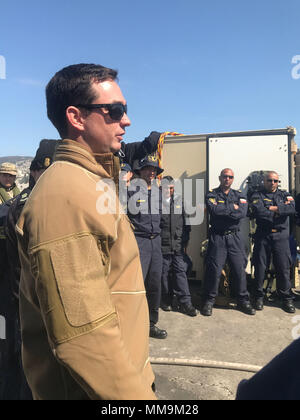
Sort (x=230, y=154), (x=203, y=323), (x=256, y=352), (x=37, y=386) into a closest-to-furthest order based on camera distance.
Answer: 1. (x=37, y=386)
2. (x=256, y=352)
3. (x=203, y=323)
4. (x=230, y=154)

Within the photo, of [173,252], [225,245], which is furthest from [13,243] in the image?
[225,245]

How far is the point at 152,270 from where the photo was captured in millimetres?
4520

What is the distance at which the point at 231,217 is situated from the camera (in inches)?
199

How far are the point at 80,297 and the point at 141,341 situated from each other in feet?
1.37

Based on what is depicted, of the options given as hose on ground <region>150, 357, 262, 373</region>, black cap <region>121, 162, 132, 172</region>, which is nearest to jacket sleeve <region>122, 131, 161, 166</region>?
black cap <region>121, 162, 132, 172</region>

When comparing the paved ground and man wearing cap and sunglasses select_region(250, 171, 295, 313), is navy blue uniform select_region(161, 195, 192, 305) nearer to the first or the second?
the paved ground

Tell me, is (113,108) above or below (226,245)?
above

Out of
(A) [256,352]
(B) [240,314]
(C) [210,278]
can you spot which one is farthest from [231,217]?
(A) [256,352]

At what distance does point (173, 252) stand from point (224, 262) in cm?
87

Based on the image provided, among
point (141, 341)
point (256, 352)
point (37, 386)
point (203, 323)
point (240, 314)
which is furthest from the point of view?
point (240, 314)

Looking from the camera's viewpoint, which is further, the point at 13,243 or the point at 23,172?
the point at 23,172

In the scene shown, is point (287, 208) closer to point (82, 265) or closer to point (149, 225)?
point (149, 225)

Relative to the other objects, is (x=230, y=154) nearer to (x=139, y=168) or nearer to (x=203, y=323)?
(x=139, y=168)

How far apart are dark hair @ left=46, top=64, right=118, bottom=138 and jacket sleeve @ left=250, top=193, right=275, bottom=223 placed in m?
4.54
